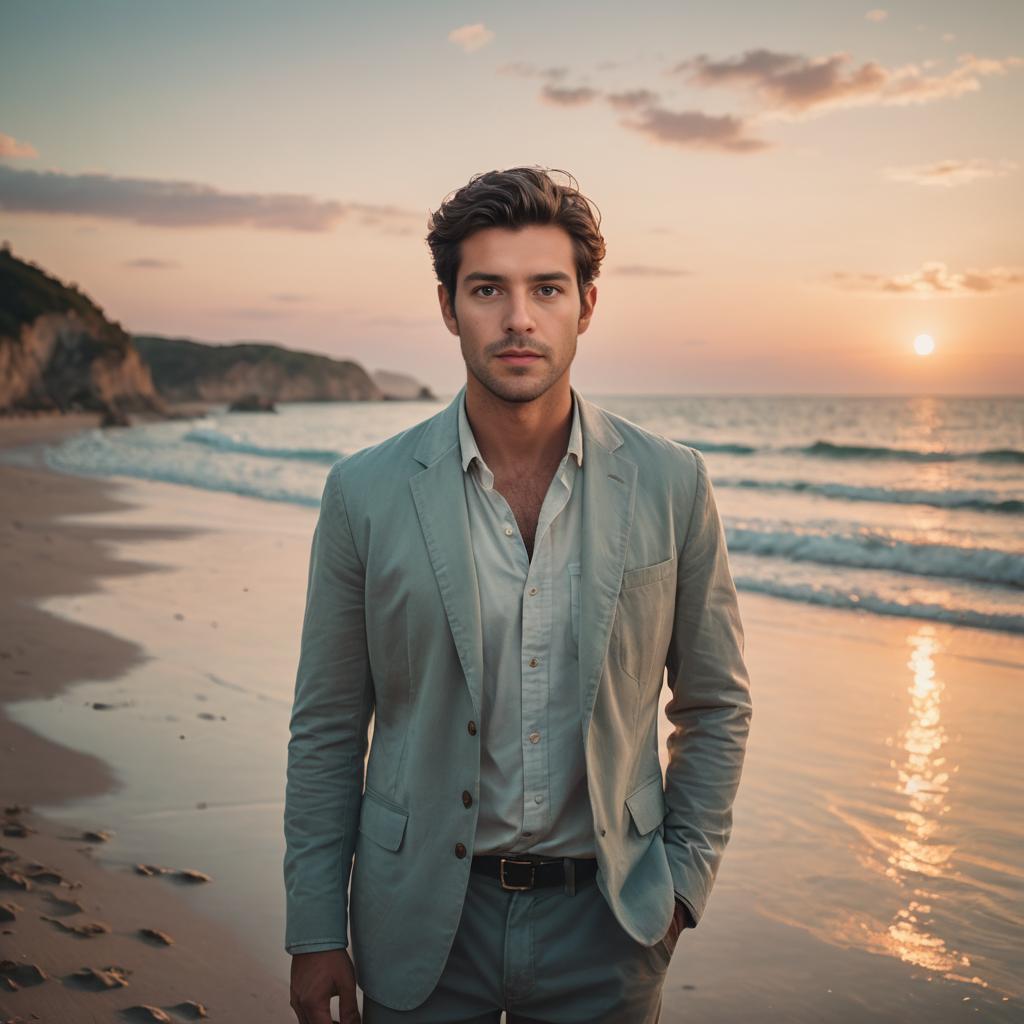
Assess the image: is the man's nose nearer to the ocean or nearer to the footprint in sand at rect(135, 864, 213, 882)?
the footprint in sand at rect(135, 864, 213, 882)

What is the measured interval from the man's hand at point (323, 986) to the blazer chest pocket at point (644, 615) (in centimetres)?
81

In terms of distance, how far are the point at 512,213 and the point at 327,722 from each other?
109cm

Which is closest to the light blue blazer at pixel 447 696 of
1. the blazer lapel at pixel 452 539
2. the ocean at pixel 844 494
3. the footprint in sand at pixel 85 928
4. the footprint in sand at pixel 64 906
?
the blazer lapel at pixel 452 539

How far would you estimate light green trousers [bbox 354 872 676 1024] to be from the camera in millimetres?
1983

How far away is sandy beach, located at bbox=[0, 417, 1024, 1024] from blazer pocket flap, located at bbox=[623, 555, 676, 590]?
2.03m

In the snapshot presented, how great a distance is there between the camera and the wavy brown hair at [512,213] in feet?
6.68

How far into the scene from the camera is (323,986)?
2.01 m

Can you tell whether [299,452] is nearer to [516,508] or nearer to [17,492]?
[17,492]

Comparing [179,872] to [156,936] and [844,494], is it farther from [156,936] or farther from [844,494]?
[844,494]

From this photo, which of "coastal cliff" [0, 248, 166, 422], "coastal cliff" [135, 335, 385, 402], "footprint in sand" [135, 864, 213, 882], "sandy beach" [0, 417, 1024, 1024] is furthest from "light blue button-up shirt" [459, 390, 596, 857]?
"coastal cliff" [135, 335, 385, 402]

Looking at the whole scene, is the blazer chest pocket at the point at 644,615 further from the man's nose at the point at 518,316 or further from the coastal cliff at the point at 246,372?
the coastal cliff at the point at 246,372

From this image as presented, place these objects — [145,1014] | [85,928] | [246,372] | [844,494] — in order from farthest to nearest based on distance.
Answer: [246,372] < [844,494] < [85,928] < [145,1014]

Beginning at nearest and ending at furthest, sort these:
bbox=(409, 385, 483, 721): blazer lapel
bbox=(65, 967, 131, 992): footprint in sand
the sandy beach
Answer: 1. bbox=(409, 385, 483, 721): blazer lapel
2. bbox=(65, 967, 131, 992): footprint in sand
3. the sandy beach

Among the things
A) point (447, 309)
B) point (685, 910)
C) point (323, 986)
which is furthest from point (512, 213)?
point (323, 986)
